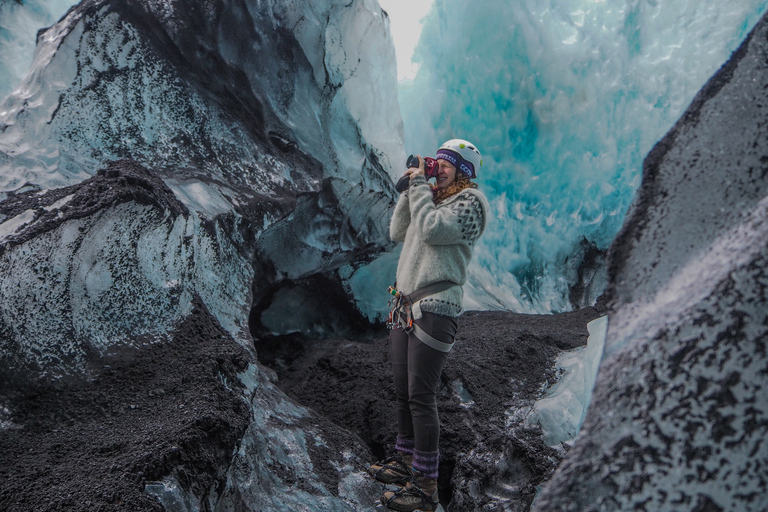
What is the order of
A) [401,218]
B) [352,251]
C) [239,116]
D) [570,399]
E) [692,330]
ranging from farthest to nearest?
[352,251], [239,116], [570,399], [401,218], [692,330]

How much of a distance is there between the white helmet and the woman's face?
0.02m

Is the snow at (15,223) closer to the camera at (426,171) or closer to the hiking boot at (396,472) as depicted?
the camera at (426,171)

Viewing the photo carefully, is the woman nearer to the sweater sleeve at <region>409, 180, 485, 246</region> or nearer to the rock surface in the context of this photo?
the sweater sleeve at <region>409, 180, 485, 246</region>

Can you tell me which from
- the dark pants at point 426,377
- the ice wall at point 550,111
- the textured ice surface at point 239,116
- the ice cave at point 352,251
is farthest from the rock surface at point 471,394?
the ice wall at point 550,111

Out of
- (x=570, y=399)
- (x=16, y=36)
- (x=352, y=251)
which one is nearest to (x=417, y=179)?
(x=570, y=399)

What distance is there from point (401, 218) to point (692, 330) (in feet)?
4.96

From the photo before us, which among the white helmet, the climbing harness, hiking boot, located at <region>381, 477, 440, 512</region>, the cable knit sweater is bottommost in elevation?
hiking boot, located at <region>381, 477, 440, 512</region>

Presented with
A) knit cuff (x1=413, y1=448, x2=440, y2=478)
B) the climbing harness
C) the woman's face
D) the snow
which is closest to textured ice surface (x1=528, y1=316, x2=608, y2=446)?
knit cuff (x1=413, y1=448, x2=440, y2=478)

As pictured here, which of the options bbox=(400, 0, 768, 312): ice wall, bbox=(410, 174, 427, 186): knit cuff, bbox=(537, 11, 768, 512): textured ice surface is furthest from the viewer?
bbox=(400, 0, 768, 312): ice wall

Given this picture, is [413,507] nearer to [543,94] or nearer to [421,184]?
[421,184]

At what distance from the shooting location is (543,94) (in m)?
5.17

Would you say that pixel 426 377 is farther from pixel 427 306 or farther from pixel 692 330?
pixel 692 330

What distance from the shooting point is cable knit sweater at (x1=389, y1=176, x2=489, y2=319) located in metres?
1.91

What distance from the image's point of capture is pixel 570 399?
2633mm
